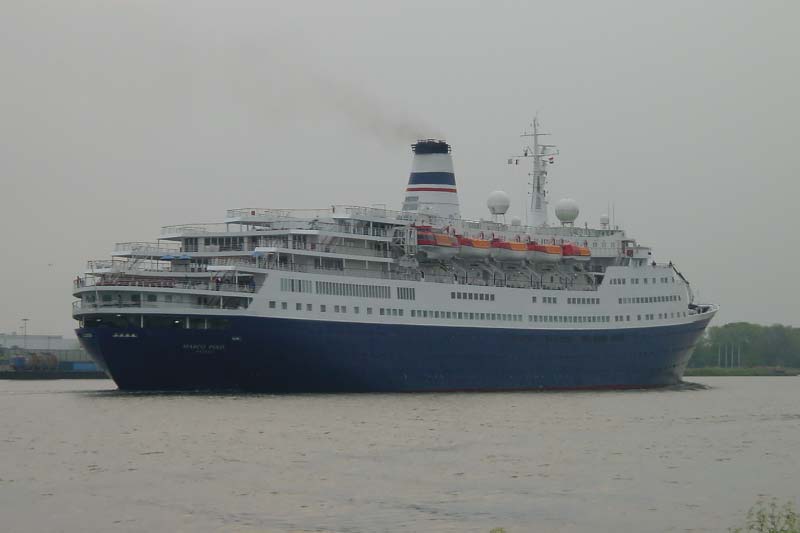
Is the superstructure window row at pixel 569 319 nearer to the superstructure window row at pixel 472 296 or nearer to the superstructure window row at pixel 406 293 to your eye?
the superstructure window row at pixel 472 296

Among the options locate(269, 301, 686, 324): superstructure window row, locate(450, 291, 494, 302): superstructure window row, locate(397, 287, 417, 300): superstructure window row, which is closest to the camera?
locate(269, 301, 686, 324): superstructure window row

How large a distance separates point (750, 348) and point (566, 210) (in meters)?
84.8

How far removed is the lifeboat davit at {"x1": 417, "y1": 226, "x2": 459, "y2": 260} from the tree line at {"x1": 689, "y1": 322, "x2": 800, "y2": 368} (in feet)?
316

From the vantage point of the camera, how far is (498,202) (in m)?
80.8

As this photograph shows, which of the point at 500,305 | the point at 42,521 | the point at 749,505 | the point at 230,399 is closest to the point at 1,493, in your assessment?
the point at 42,521

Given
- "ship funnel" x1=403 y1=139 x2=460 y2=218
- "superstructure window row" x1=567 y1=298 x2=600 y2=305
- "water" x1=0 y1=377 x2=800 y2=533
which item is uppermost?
"ship funnel" x1=403 y1=139 x2=460 y2=218

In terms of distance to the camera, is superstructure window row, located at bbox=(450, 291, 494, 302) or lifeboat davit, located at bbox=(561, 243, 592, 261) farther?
lifeboat davit, located at bbox=(561, 243, 592, 261)

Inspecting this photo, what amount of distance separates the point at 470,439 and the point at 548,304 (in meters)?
30.4

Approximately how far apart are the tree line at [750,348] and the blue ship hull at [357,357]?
282 ft

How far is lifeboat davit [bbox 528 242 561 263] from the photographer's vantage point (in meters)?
75.4

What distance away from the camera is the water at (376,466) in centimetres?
3036

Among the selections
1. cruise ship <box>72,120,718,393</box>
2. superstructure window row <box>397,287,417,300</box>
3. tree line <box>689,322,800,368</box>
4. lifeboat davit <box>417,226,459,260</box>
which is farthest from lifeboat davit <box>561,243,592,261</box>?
tree line <box>689,322,800,368</box>

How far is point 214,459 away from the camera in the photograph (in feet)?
126

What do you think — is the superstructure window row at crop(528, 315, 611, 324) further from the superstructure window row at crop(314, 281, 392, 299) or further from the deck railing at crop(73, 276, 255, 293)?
the deck railing at crop(73, 276, 255, 293)
